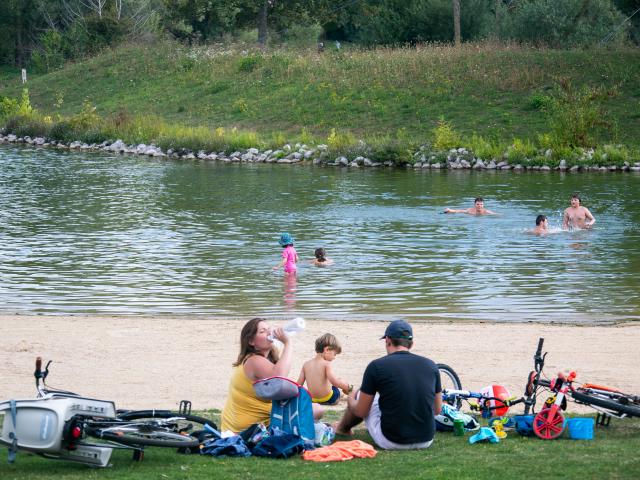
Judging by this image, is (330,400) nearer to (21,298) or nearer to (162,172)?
(21,298)

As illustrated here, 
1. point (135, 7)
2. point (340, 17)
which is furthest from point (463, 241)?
point (135, 7)

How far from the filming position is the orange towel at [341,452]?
327 inches

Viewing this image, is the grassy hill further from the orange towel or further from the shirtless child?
the orange towel

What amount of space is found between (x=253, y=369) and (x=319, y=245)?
49.6 ft

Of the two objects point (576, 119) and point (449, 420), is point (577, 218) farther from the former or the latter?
point (449, 420)

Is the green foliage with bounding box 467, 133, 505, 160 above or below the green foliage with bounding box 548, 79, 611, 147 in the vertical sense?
below

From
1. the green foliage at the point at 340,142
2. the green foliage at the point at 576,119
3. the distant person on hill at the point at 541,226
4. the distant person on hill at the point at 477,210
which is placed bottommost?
the distant person on hill at the point at 541,226

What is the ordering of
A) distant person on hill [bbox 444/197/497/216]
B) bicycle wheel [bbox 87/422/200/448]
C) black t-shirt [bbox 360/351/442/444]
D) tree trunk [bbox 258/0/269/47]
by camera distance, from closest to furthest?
bicycle wheel [bbox 87/422/200/448] → black t-shirt [bbox 360/351/442/444] → distant person on hill [bbox 444/197/497/216] → tree trunk [bbox 258/0/269/47]

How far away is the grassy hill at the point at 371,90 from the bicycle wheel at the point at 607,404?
33.0 m

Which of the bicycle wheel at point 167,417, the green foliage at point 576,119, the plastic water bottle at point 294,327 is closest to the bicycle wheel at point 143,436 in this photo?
the bicycle wheel at point 167,417

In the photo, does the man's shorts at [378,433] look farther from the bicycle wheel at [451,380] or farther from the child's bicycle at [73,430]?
the child's bicycle at [73,430]

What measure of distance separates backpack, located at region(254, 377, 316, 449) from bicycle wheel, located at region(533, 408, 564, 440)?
6.14ft

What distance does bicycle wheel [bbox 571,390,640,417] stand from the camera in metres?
8.98

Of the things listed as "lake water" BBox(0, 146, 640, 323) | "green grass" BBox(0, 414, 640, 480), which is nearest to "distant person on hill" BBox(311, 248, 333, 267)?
"lake water" BBox(0, 146, 640, 323)
